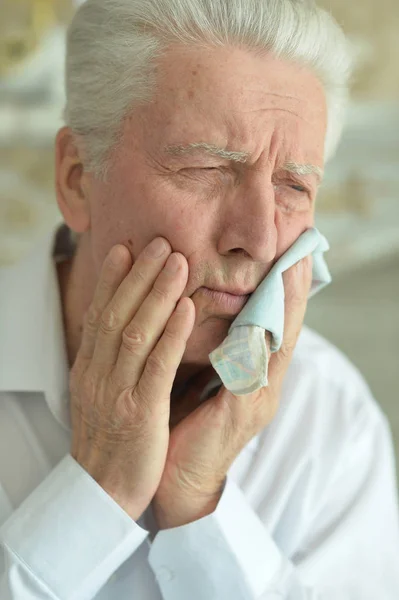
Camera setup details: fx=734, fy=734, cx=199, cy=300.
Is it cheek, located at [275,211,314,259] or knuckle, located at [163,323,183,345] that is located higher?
cheek, located at [275,211,314,259]

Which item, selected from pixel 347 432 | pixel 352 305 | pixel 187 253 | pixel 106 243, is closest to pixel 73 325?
pixel 106 243

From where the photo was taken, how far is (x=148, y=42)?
1244 mm

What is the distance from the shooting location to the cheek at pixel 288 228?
1.25 metres

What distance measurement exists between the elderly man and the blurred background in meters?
0.79

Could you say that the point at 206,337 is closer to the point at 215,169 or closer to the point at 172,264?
the point at 172,264

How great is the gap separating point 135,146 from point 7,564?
0.73 meters

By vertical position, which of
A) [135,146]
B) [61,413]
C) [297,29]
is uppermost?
[297,29]

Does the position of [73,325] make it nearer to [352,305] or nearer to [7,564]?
[7,564]

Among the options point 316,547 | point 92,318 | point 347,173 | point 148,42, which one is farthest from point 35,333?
point 347,173

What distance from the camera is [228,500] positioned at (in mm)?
1325

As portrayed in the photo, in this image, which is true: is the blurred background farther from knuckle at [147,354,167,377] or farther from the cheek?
knuckle at [147,354,167,377]

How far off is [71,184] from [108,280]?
0.26 metres

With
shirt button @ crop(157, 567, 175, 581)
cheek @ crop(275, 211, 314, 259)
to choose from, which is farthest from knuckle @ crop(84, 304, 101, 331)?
shirt button @ crop(157, 567, 175, 581)

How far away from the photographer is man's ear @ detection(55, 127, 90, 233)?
138 cm
